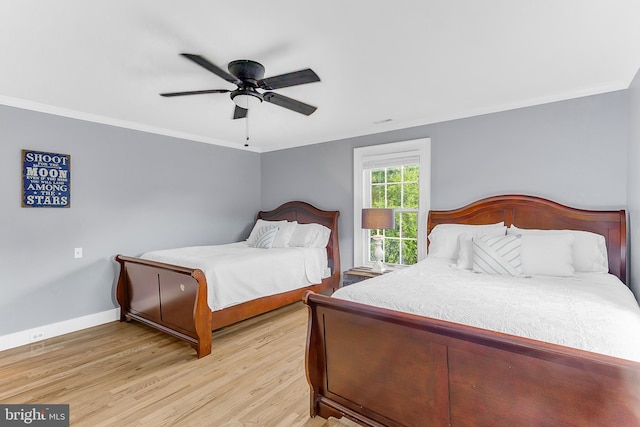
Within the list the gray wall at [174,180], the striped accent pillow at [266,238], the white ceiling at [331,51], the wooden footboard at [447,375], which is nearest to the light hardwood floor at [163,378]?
the wooden footboard at [447,375]

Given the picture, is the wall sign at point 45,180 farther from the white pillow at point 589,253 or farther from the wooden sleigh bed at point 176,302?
the white pillow at point 589,253

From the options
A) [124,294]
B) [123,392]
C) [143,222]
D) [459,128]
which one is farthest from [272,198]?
[123,392]

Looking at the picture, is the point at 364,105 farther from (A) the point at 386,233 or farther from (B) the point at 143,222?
(B) the point at 143,222

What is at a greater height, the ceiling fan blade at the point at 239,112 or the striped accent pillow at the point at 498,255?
the ceiling fan blade at the point at 239,112

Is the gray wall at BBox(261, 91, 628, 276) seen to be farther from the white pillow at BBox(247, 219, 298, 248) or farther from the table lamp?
the white pillow at BBox(247, 219, 298, 248)

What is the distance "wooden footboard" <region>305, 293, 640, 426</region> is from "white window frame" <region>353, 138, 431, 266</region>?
Answer: 7.03 feet

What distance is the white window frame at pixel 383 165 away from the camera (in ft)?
11.9

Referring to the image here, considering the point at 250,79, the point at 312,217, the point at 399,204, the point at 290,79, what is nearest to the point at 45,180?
the point at 250,79

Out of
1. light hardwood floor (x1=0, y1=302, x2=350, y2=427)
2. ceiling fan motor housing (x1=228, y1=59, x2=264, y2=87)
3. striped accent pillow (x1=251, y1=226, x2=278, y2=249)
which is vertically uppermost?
ceiling fan motor housing (x1=228, y1=59, x2=264, y2=87)

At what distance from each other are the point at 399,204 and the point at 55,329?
3963 millimetres

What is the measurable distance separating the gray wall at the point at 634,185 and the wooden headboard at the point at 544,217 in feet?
0.24

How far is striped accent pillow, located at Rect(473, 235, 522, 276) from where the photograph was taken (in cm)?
233

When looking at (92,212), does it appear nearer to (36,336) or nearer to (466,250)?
(36,336)

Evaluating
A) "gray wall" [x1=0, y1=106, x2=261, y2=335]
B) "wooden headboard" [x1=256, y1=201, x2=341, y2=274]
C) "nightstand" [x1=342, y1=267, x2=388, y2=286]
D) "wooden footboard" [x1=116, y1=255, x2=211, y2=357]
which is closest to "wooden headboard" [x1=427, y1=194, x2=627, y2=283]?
"nightstand" [x1=342, y1=267, x2=388, y2=286]
